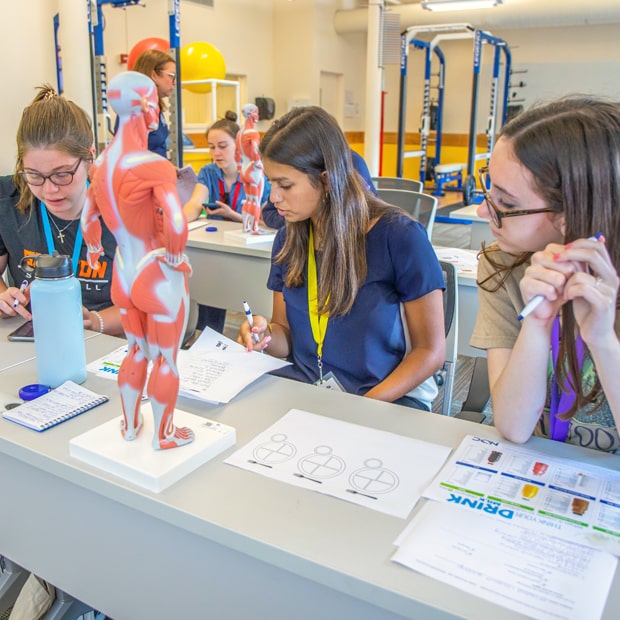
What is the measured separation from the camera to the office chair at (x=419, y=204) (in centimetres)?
277

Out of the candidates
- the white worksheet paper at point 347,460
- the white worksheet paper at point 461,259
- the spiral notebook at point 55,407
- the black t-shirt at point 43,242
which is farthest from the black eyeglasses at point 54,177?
the white worksheet paper at point 461,259

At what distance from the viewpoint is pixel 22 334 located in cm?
145

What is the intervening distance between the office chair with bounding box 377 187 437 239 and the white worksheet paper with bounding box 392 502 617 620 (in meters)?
2.05

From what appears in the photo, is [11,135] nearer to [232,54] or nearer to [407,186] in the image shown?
[407,186]

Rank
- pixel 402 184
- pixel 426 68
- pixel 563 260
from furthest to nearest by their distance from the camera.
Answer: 1. pixel 426 68
2. pixel 402 184
3. pixel 563 260

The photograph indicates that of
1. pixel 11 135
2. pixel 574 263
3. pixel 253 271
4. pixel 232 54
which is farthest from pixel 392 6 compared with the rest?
pixel 574 263

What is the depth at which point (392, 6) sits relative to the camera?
8.27m

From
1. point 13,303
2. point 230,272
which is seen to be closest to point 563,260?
point 13,303

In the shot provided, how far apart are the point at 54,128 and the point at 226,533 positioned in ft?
3.71

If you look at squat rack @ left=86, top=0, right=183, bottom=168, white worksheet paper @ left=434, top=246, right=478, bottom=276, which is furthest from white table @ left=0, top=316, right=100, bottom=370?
squat rack @ left=86, top=0, right=183, bottom=168

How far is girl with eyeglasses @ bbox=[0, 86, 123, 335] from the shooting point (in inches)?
58.6

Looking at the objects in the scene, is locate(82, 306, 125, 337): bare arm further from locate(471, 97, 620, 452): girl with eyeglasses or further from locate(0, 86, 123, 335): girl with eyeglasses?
locate(471, 97, 620, 452): girl with eyeglasses

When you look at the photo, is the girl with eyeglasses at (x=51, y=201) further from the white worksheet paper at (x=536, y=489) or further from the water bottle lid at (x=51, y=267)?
the white worksheet paper at (x=536, y=489)

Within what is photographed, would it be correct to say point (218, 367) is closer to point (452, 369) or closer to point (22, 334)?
point (22, 334)
